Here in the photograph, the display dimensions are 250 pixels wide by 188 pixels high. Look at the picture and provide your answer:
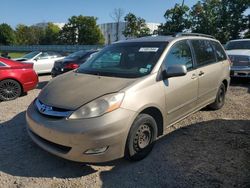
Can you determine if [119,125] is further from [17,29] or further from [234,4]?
[17,29]

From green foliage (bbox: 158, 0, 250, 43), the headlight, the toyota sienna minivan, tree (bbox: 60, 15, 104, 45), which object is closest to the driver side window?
the toyota sienna minivan

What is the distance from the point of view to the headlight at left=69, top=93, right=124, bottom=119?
3.55 meters

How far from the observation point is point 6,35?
84375mm

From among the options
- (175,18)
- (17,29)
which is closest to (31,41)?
(17,29)

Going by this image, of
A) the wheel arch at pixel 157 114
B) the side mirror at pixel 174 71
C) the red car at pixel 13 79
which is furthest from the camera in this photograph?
the red car at pixel 13 79

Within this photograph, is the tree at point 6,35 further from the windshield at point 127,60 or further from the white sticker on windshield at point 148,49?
the white sticker on windshield at point 148,49

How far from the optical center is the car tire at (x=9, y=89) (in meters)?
7.95

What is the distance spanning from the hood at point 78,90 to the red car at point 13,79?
13.0 feet

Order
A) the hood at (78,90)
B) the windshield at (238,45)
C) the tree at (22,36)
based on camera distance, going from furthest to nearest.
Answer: the tree at (22,36) → the windshield at (238,45) → the hood at (78,90)

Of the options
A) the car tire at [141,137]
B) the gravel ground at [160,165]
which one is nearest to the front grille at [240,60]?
the gravel ground at [160,165]

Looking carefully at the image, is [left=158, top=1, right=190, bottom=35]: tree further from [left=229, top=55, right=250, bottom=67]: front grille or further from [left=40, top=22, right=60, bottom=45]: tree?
[left=40, top=22, right=60, bottom=45]: tree

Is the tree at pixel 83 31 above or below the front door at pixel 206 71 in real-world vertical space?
above

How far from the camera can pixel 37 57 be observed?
44.6 feet

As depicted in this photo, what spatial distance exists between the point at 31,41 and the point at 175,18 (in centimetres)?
5959
